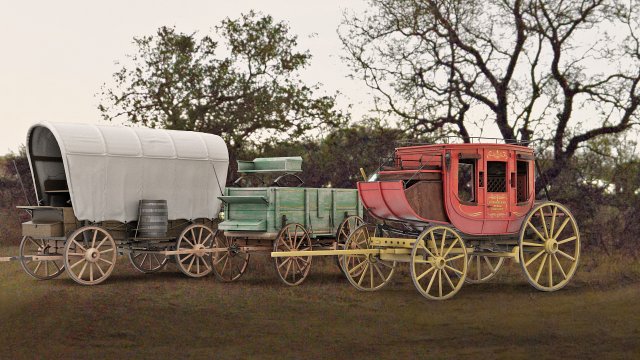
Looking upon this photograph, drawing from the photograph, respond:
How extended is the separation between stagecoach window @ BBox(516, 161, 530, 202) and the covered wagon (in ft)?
17.9

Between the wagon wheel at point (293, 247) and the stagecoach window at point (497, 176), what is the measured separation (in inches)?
122

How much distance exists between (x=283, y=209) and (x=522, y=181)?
3.88 metres

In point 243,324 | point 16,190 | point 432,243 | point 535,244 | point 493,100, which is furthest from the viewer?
point 16,190

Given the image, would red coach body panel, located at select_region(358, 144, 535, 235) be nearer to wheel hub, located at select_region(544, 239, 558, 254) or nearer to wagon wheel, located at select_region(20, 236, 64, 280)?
wheel hub, located at select_region(544, 239, 558, 254)

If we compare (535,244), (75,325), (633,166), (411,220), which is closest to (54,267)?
(75,325)

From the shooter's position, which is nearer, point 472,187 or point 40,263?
point 472,187

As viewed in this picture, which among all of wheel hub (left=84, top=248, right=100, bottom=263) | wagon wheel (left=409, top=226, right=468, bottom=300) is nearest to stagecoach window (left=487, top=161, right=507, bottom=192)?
wagon wheel (left=409, top=226, right=468, bottom=300)

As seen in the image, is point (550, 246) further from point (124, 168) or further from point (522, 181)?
point (124, 168)

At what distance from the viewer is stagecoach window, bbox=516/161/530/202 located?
44.5 ft

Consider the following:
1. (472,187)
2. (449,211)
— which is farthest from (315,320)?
(472,187)

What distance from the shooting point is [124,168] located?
1501cm

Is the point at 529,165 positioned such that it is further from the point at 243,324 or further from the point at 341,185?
the point at 341,185

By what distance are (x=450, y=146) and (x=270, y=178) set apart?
38.1ft

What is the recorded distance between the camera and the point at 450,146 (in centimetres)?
1249
